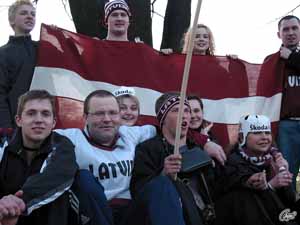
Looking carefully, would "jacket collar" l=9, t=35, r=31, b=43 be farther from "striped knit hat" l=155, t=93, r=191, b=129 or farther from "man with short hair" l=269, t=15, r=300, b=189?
"man with short hair" l=269, t=15, r=300, b=189

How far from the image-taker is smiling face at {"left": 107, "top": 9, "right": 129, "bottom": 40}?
5.59 metres

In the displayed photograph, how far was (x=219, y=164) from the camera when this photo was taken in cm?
459

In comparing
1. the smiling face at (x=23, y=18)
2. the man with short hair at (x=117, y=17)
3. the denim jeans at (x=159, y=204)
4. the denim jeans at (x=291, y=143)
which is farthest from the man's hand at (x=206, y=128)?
the smiling face at (x=23, y=18)

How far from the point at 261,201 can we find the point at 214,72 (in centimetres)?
195

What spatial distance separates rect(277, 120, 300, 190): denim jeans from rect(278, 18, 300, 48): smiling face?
0.71 meters

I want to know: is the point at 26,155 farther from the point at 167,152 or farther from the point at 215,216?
the point at 215,216

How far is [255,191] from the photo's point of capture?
14.7 ft

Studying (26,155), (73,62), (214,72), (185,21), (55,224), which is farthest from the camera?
(185,21)

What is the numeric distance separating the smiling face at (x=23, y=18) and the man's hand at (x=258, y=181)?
2.27 metres

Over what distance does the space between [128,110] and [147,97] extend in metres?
0.81

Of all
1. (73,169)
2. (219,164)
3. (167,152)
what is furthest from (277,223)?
(73,169)

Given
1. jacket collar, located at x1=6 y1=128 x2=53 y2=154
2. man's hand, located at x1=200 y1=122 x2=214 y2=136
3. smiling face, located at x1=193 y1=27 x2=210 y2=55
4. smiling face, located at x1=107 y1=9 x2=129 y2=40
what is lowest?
man's hand, located at x1=200 y1=122 x2=214 y2=136

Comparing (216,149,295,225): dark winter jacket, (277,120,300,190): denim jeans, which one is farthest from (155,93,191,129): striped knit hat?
(277,120,300,190): denim jeans

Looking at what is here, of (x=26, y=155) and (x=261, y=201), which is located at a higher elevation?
(x=26, y=155)
